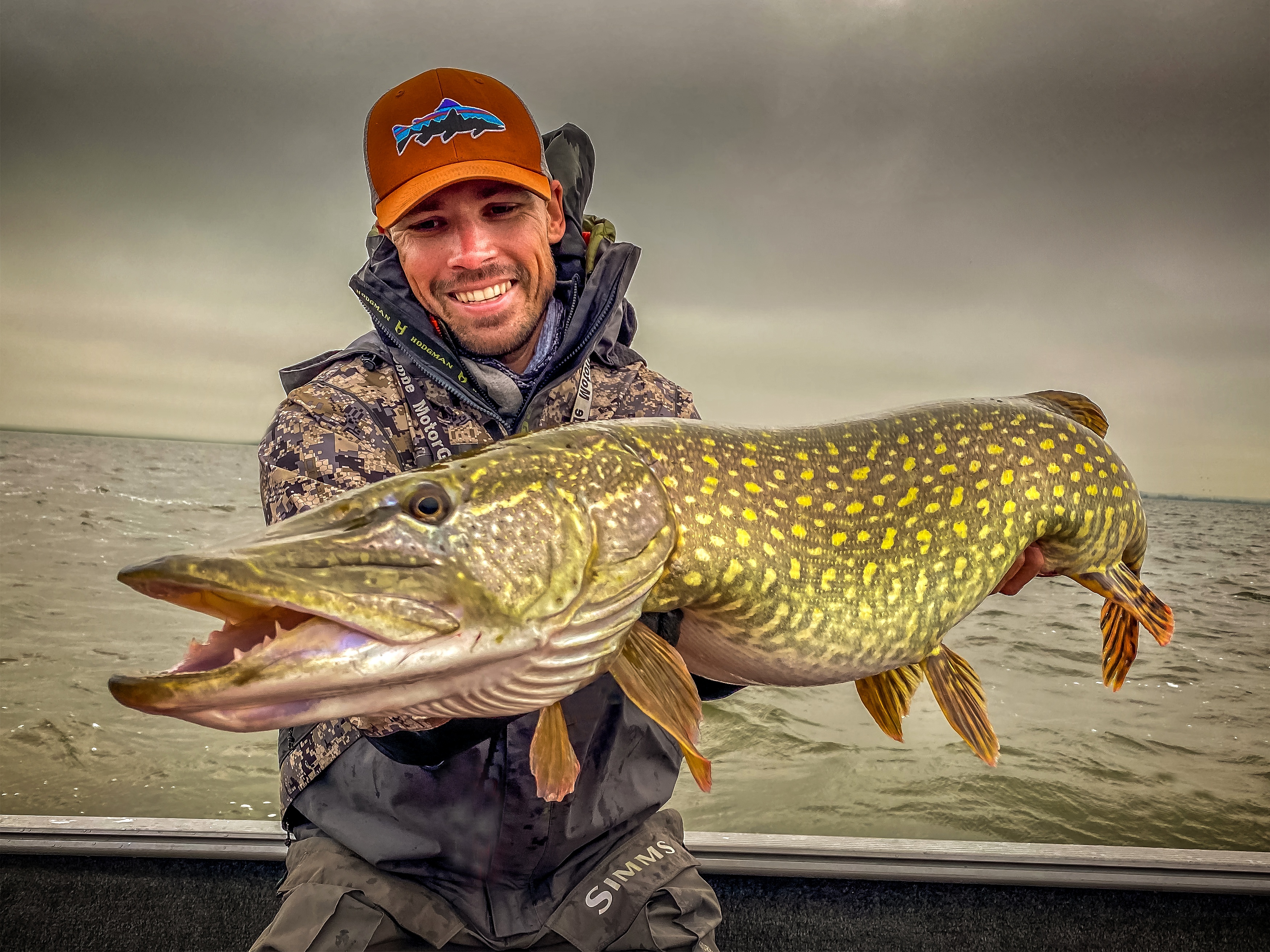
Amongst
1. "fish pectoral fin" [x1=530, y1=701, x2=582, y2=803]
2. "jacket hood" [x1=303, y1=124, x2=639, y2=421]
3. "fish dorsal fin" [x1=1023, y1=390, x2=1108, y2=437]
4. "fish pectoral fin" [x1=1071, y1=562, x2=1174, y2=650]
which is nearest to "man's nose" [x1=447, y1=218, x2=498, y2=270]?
"jacket hood" [x1=303, y1=124, x2=639, y2=421]

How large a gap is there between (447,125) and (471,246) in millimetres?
205

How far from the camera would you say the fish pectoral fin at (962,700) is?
3.93 ft

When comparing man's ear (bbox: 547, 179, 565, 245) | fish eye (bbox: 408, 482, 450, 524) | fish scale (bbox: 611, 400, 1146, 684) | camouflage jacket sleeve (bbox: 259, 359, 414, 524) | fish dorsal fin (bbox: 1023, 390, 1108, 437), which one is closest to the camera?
fish eye (bbox: 408, 482, 450, 524)

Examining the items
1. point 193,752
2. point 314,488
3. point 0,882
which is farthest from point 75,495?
point 314,488

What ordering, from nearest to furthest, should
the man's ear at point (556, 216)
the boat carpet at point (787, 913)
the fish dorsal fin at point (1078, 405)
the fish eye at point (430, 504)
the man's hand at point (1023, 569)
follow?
the fish eye at point (430, 504)
the man's hand at point (1023, 569)
the fish dorsal fin at point (1078, 405)
the man's ear at point (556, 216)
the boat carpet at point (787, 913)

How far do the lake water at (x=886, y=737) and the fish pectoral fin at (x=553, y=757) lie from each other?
3.14 meters

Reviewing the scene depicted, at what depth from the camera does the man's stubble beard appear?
1.45 meters

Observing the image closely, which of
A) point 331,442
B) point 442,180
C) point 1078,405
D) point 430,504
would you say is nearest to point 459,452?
point 331,442

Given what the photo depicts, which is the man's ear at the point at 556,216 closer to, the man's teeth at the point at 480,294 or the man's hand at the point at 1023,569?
the man's teeth at the point at 480,294

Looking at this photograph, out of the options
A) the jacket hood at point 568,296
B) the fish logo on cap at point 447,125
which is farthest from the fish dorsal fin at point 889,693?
the fish logo on cap at point 447,125

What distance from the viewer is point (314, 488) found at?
1.17 m

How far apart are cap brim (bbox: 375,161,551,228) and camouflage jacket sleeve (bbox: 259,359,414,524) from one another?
293mm

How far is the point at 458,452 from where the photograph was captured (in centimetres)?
122

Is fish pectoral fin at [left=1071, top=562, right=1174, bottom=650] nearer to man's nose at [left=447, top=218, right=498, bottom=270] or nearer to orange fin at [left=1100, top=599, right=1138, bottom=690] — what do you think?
orange fin at [left=1100, top=599, right=1138, bottom=690]
